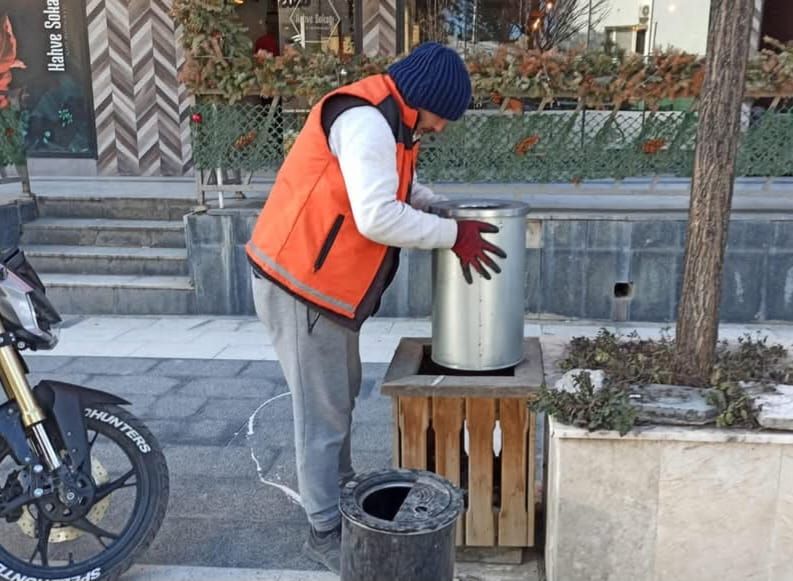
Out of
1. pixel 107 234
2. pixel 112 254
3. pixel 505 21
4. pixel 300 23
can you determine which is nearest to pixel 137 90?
pixel 300 23

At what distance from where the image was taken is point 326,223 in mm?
2609

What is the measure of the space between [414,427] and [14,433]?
1397 millimetres

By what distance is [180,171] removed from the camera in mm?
9508

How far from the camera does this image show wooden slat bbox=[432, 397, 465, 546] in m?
2.85

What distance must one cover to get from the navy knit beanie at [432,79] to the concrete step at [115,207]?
17.4ft

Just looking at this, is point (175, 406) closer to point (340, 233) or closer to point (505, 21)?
point (340, 233)

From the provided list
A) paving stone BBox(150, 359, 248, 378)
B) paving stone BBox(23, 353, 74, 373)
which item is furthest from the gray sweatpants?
paving stone BBox(23, 353, 74, 373)

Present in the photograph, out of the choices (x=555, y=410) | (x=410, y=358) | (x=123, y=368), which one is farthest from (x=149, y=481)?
(x=123, y=368)

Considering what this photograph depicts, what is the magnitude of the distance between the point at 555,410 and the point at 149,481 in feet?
4.86

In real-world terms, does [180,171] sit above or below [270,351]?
above

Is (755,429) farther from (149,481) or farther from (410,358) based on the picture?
(149,481)

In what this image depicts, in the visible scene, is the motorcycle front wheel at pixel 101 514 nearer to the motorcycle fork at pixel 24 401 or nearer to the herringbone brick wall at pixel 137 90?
the motorcycle fork at pixel 24 401

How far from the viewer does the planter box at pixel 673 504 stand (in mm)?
2445

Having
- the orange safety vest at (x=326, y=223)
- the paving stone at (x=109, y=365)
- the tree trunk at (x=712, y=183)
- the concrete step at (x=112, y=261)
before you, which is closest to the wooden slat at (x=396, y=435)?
the orange safety vest at (x=326, y=223)
